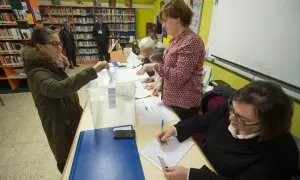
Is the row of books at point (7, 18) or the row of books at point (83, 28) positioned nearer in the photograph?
the row of books at point (7, 18)

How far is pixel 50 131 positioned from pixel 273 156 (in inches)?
48.7

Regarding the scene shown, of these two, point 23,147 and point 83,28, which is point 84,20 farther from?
point 23,147

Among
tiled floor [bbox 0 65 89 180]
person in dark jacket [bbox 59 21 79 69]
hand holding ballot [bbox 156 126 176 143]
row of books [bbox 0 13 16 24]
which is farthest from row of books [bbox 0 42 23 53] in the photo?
hand holding ballot [bbox 156 126 176 143]

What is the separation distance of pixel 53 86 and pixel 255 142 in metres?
1.03

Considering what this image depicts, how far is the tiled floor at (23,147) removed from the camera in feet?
6.04

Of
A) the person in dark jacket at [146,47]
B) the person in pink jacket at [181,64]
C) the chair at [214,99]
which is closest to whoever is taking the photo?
the person in pink jacket at [181,64]

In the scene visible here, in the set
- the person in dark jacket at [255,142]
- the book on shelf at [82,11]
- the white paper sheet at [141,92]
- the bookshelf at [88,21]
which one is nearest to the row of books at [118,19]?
the bookshelf at [88,21]

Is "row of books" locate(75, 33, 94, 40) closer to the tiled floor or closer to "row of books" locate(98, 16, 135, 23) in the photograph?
"row of books" locate(98, 16, 135, 23)

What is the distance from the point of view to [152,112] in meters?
1.29

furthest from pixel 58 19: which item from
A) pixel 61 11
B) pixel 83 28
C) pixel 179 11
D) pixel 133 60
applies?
pixel 179 11

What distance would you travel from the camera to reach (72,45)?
17.8ft

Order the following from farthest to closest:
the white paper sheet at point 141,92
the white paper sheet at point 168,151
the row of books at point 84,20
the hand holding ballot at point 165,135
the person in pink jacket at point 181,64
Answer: the row of books at point 84,20 < the white paper sheet at point 141,92 < the person in pink jacket at point 181,64 < the hand holding ballot at point 165,135 < the white paper sheet at point 168,151

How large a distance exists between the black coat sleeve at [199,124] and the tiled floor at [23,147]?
153 cm

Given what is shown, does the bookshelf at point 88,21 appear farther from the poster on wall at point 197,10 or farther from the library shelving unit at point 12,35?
the poster on wall at point 197,10
